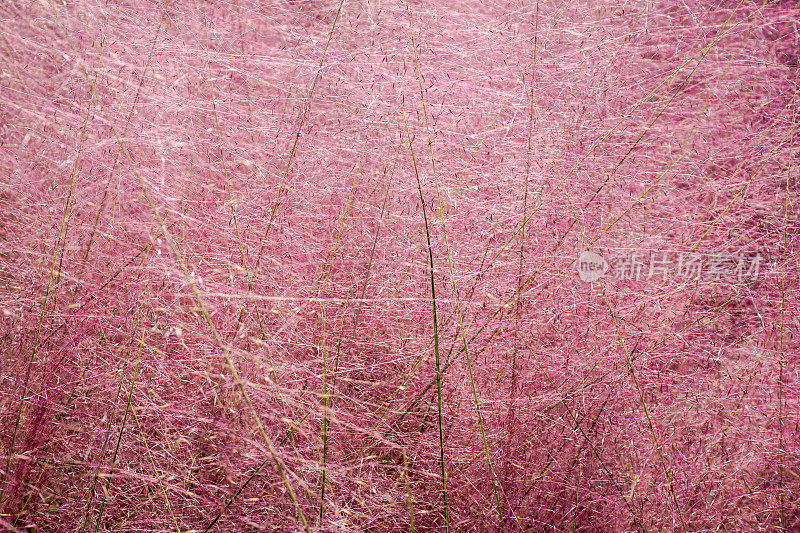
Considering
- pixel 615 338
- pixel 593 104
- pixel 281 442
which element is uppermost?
pixel 593 104

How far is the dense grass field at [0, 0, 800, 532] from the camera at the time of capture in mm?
1182

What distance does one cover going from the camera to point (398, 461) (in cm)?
122

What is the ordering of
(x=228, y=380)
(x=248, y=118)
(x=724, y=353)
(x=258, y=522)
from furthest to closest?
1. (x=248, y=118)
2. (x=724, y=353)
3. (x=228, y=380)
4. (x=258, y=522)

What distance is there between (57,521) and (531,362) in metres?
1.12

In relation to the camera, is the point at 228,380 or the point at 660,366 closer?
the point at 228,380

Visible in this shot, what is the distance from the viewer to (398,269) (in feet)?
4.54

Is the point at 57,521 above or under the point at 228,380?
under

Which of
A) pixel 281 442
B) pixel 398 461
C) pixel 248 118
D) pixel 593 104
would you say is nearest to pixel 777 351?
pixel 593 104

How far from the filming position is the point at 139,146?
146 centimetres

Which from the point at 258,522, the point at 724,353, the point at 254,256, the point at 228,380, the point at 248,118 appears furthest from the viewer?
the point at 248,118

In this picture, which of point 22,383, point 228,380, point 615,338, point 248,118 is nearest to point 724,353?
point 615,338

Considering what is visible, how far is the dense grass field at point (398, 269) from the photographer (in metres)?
1.18

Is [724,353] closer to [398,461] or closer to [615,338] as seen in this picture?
[615,338]

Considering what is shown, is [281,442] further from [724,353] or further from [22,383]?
[724,353]
